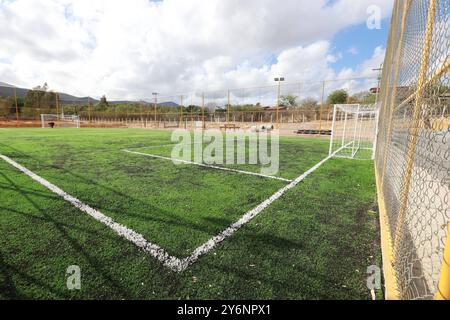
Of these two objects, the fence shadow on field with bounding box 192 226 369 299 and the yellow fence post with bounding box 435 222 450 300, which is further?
the fence shadow on field with bounding box 192 226 369 299

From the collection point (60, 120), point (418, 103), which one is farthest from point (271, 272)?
point (60, 120)

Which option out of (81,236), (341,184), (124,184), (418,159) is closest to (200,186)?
(124,184)

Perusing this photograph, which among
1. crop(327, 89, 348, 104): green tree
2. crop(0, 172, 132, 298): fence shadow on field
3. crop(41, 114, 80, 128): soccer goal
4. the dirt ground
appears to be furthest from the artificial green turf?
crop(41, 114, 80, 128): soccer goal

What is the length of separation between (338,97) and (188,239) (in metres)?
23.3

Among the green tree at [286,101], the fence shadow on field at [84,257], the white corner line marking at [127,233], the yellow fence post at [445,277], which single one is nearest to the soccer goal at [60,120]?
the green tree at [286,101]

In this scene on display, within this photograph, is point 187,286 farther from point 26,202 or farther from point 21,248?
point 26,202

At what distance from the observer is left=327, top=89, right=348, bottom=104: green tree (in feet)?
65.4

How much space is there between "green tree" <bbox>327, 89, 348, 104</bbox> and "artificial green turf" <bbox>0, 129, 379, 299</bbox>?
59.0 feet

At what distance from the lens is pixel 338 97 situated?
2167cm

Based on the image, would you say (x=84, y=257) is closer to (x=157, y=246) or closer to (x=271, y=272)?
(x=157, y=246)

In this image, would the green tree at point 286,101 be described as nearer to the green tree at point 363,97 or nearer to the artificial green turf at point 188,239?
the green tree at point 363,97

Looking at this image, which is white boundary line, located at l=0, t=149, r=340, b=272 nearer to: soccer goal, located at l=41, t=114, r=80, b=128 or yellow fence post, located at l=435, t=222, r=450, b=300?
yellow fence post, located at l=435, t=222, r=450, b=300

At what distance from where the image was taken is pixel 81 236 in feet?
7.75
